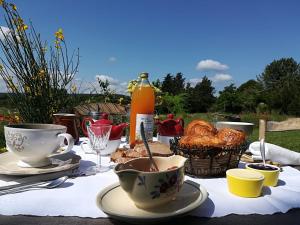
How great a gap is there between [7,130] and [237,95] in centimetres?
2399

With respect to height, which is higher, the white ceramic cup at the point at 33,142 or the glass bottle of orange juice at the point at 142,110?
the glass bottle of orange juice at the point at 142,110

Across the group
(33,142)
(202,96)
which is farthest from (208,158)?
(202,96)

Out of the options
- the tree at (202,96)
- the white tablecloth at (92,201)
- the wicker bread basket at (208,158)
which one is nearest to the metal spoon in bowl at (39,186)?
the white tablecloth at (92,201)

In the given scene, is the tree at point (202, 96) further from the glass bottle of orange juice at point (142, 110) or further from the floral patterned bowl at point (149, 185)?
the floral patterned bowl at point (149, 185)

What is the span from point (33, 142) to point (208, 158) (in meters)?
0.58

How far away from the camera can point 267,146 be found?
130 centimetres

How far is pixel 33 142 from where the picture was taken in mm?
1004

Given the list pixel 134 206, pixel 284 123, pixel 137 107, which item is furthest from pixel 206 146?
pixel 284 123

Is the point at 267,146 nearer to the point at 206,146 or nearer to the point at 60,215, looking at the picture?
the point at 206,146

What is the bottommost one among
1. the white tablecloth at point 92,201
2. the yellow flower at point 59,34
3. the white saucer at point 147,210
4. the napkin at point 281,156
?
the white tablecloth at point 92,201

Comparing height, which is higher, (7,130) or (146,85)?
(146,85)

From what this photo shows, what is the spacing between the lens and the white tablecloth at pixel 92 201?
739mm

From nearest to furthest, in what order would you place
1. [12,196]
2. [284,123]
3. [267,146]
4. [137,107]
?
[12,196] → [267,146] → [137,107] → [284,123]

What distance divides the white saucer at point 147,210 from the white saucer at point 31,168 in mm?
284
